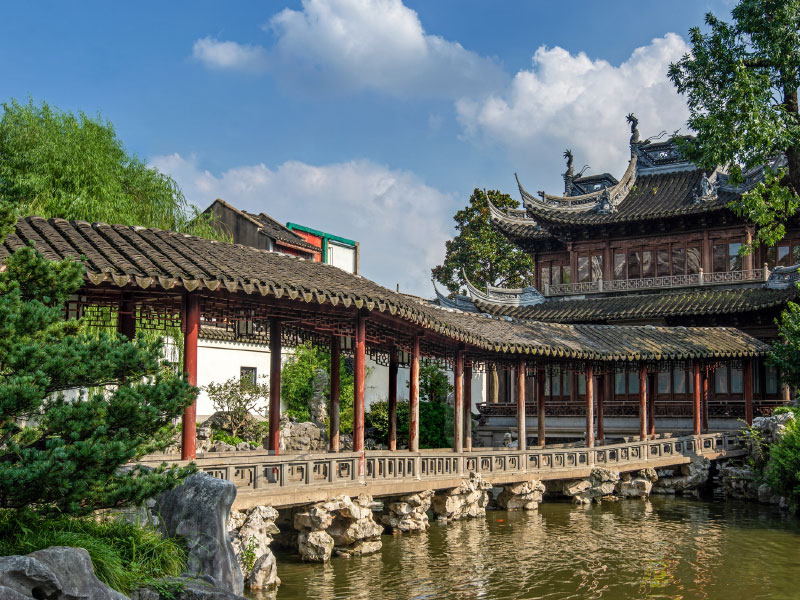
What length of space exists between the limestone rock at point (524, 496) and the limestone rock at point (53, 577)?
11138mm

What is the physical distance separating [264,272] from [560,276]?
762 inches

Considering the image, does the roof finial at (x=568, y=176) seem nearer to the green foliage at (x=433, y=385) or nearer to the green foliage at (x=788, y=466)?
the green foliage at (x=433, y=385)

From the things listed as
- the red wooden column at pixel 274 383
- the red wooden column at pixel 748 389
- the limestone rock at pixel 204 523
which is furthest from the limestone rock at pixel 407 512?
the red wooden column at pixel 748 389

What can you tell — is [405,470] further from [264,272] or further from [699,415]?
[699,415]

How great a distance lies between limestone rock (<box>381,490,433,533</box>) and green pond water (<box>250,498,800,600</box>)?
256mm

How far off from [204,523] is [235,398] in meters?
15.0

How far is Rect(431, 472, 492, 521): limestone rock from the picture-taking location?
560 inches

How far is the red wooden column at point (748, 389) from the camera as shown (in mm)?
21062

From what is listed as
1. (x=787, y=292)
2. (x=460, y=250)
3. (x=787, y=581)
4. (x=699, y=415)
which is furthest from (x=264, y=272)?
(x=460, y=250)

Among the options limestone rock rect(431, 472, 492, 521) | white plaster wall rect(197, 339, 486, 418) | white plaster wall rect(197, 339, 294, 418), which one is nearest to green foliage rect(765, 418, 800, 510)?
limestone rock rect(431, 472, 492, 521)

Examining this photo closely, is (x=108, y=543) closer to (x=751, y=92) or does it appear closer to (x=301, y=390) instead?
(x=751, y=92)

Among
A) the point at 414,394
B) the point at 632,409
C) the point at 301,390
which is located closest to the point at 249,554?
the point at 414,394

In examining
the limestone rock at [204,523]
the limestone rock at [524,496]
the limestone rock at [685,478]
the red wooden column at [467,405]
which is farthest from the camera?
the limestone rock at [685,478]

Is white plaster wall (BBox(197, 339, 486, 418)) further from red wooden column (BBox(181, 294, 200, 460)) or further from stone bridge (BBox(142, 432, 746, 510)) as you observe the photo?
red wooden column (BBox(181, 294, 200, 460))
